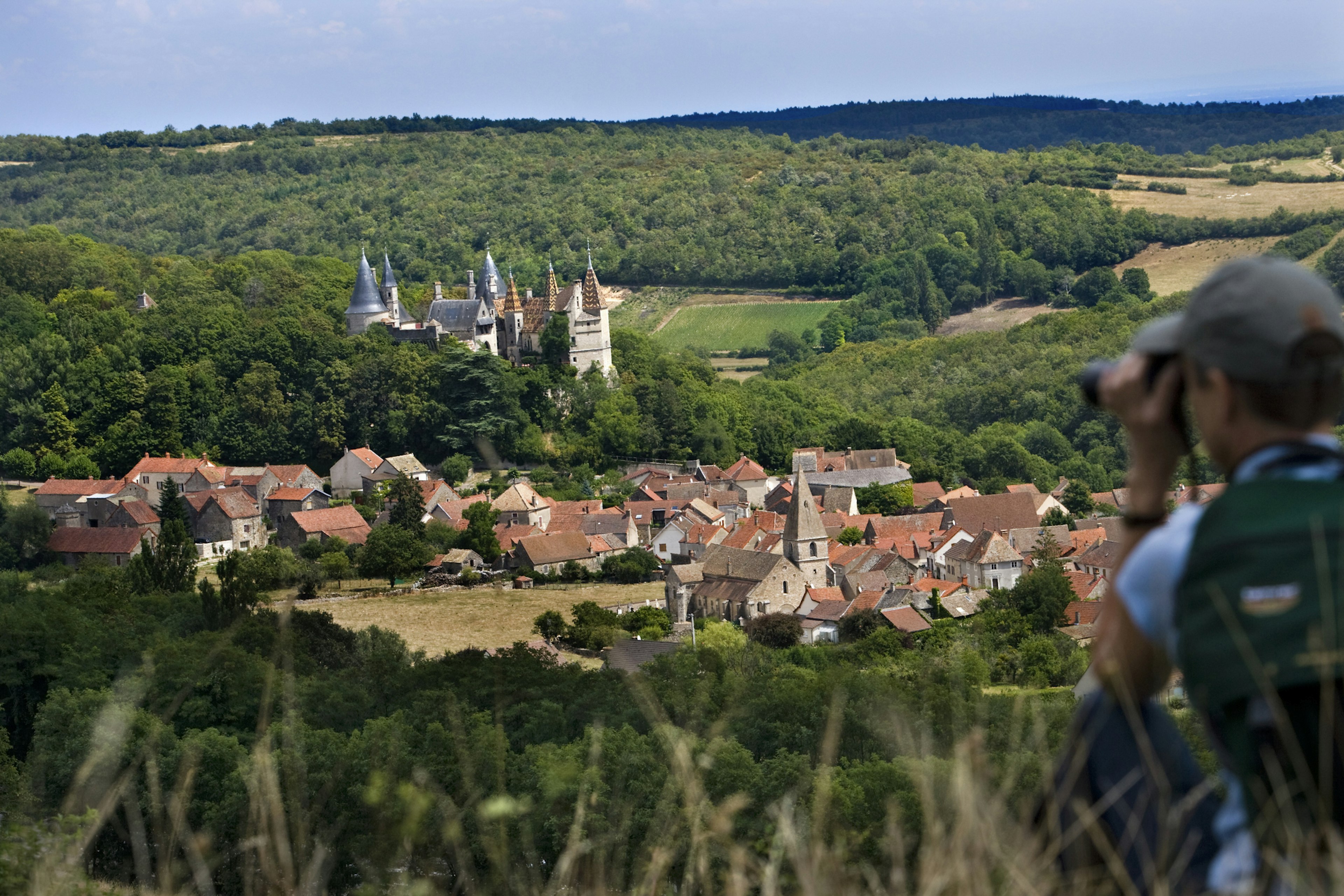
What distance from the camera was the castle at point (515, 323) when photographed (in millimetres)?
54781

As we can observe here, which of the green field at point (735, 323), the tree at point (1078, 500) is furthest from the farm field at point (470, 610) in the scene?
the green field at point (735, 323)

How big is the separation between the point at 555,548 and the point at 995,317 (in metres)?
67.6

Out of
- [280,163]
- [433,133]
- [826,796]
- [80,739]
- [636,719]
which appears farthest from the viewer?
[433,133]

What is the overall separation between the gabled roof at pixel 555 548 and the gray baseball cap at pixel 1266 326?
3943 cm

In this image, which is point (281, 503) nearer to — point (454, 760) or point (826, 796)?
point (454, 760)

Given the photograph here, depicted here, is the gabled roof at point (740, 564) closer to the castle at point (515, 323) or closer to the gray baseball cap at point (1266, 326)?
the castle at point (515, 323)

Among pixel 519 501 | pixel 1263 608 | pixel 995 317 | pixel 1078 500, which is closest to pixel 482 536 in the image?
pixel 519 501

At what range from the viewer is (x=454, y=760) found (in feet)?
57.1

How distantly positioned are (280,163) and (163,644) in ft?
400

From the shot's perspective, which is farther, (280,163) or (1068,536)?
(280,163)

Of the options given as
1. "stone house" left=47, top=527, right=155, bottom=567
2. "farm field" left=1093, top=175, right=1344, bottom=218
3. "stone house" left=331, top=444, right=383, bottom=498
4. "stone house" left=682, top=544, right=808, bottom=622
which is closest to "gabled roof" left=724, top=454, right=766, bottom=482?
"stone house" left=331, top=444, right=383, bottom=498

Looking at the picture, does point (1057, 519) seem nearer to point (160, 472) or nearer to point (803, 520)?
point (803, 520)

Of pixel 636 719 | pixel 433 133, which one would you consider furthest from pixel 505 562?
pixel 433 133

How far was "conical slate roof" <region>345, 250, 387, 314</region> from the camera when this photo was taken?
191 feet
